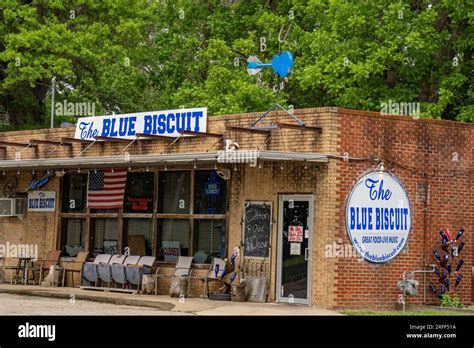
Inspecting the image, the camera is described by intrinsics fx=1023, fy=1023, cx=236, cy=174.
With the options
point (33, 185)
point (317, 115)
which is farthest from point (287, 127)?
point (33, 185)

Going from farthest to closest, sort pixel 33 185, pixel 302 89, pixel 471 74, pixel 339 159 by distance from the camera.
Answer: pixel 302 89
pixel 471 74
pixel 33 185
pixel 339 159

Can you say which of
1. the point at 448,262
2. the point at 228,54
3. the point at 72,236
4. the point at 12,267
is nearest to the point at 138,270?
the point at 72,236

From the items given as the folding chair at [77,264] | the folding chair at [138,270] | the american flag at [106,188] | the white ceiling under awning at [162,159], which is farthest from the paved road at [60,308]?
the american flag at [106,188]

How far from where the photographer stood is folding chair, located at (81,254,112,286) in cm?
2472

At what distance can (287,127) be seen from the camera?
20969 millimetres

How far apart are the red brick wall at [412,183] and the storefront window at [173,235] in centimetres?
451

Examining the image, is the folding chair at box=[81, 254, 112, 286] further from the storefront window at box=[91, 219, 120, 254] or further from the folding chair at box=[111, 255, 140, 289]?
the folding chair at box=[111, 255, 140, 289]

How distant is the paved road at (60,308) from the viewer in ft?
61.7

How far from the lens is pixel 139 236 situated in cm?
2483

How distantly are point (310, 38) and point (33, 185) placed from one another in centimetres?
1151

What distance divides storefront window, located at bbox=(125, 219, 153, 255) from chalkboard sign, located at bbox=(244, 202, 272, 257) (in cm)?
312

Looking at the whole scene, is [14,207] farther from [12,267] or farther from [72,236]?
[72,236]

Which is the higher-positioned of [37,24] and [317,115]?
[37,24]

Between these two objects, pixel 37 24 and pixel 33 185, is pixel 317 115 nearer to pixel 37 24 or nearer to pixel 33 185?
pixel 33 185
